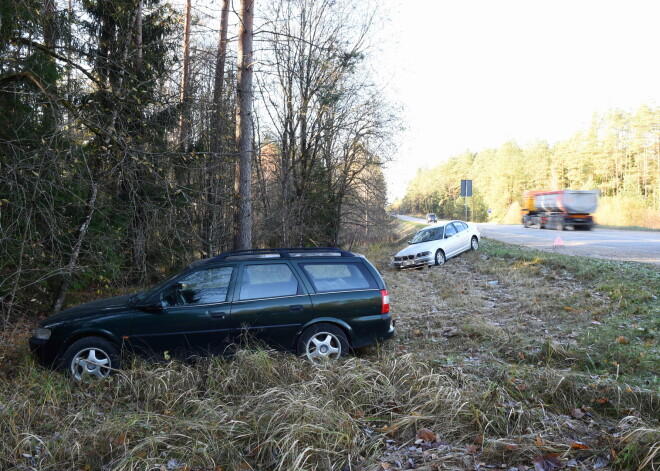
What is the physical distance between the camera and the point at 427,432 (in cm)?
371

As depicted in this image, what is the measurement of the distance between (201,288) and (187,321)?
471 mm

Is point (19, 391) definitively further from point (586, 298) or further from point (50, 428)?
point (586, 298)

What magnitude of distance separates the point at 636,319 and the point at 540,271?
5.28m

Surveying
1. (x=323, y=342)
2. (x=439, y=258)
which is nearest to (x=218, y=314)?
(x=323, y=342)

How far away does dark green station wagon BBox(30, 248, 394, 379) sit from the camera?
534 cm

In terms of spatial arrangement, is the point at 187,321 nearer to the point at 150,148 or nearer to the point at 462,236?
the point at 150,148

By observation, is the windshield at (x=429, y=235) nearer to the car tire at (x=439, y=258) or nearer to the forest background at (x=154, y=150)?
the car tire at (x=439, y=258)

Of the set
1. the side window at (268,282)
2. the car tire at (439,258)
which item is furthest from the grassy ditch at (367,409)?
the car tire at (439,258)

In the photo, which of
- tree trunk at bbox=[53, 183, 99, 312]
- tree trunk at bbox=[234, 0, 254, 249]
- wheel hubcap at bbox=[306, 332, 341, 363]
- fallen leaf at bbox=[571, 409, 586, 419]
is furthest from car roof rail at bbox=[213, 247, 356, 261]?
tree trunk at bbox=[234, 0, 254, 249]

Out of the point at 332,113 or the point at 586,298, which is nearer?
the point at 586,298

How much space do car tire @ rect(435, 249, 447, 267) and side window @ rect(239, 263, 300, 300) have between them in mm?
10859

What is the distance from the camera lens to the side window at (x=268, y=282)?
19.0ft

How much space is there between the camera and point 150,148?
8211mm

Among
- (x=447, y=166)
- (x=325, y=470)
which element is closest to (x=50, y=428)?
(x=325, y=470)
